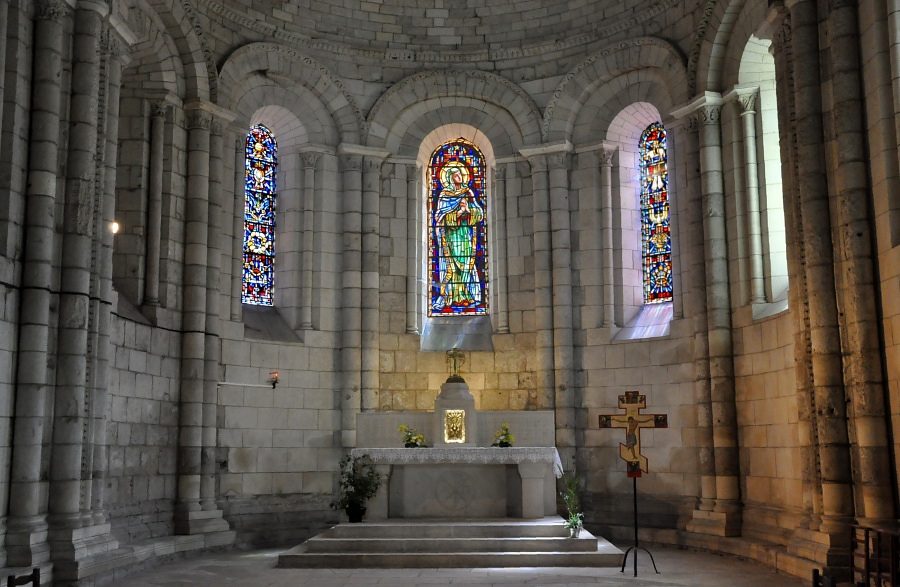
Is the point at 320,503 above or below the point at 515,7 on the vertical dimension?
below

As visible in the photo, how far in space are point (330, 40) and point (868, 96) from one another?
Result: 10.9m

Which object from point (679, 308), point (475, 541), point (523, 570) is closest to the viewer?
point (523, 570)

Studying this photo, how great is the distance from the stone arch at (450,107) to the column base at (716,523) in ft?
26.1

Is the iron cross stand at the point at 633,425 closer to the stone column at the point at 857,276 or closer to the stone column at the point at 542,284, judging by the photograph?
the stone column at the point at 857,276

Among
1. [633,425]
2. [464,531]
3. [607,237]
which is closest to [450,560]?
[464,531]

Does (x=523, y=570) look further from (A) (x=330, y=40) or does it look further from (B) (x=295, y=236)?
(A) (x=330, y=40)

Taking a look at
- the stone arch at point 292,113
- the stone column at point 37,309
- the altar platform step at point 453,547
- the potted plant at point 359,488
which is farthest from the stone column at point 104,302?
the stone arch at point 292,113

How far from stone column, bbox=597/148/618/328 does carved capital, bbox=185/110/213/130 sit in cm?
750

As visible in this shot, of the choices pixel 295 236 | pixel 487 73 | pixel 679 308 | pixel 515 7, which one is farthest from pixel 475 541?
pixel 515 7

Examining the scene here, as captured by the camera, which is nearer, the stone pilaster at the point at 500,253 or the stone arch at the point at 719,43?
the stone arch at the point at 719,43

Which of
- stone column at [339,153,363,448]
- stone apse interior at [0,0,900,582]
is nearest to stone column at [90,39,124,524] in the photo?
stone apse interior at [0,0,900,582]

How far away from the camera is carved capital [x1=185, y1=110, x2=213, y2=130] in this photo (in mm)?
17406

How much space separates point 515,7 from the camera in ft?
66.8

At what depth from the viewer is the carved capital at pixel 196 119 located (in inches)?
685
